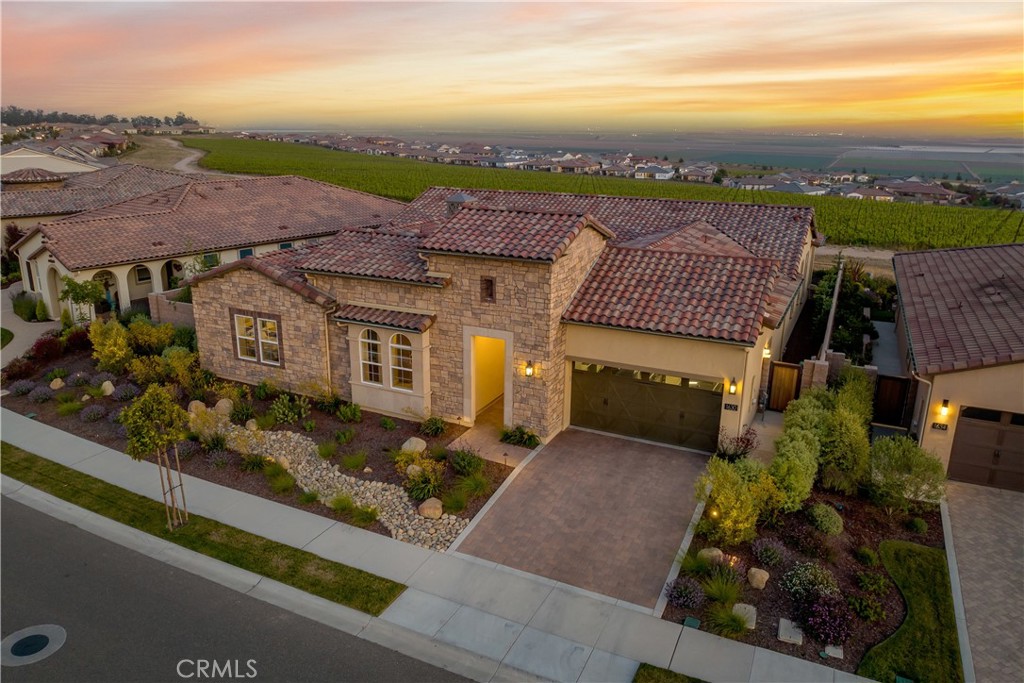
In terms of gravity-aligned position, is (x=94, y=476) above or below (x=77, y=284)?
below

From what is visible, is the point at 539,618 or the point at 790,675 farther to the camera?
the point at 539,618

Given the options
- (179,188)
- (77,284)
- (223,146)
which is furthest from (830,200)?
(223,146)

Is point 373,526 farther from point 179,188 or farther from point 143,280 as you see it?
point 179,188

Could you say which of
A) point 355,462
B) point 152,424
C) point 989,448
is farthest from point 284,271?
point 989,448

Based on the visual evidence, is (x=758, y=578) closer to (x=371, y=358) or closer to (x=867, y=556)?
(x=867, y=556)

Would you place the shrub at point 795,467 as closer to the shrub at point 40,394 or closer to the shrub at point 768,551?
the shrub at point 768,551

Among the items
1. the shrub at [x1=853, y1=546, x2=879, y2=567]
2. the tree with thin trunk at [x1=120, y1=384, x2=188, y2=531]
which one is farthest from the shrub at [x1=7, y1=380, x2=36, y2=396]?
the shrub at [x1=853, y1=546, x2=879, y2=567]

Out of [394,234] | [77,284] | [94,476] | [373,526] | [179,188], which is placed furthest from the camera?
[179,188]
